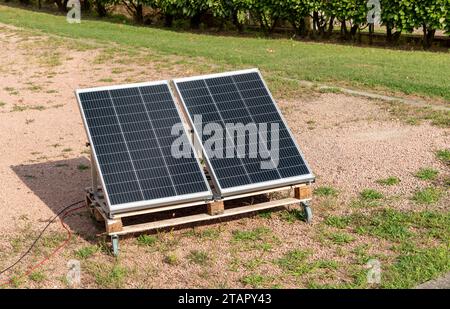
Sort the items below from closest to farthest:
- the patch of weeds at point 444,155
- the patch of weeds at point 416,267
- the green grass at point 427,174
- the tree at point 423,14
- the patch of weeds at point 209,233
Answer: the patch of weeds at point 416,267
the patch of weeds at point 209,233
the green grass at point 427,174
the patch of weeds at point 444,155
the tree at point 423,14

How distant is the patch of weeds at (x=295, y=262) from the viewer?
5.91 meters

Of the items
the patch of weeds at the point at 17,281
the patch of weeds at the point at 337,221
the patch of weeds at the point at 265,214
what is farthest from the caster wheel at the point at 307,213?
the patch of weeds at the point at 17,281

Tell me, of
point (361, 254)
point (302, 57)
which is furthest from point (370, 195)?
point (302, 57)

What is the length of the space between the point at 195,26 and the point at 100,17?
15.3ft

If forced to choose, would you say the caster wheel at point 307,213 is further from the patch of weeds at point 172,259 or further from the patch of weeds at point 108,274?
the patch of weeds at point 108,274

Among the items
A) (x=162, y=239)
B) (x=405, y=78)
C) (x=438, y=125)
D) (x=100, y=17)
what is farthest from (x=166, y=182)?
(x=100, y=17)

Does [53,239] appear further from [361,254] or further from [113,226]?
[361,254]

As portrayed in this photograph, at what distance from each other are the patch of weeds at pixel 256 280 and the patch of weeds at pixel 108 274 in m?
0.96

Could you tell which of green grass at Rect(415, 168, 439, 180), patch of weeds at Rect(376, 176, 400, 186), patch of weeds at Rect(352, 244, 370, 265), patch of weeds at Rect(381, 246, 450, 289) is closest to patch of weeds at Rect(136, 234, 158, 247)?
patch of weeds at Rect(352, 244, 370, 265)

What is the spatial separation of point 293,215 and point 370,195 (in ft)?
2.93

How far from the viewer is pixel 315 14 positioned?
1812 centimetres

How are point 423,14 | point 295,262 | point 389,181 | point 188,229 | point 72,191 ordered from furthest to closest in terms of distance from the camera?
point 423,14
point 72,191
point 389,181
point 188,229
point 295,262

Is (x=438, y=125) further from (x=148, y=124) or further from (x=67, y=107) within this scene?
(x=67, y=107)
